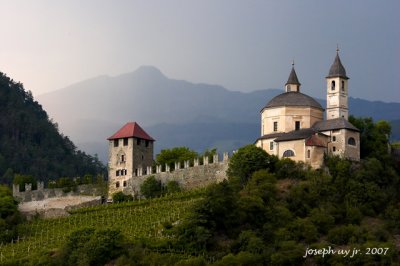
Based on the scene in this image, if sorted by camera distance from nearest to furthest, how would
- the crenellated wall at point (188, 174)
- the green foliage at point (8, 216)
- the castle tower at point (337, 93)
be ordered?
the green foliage at point (8, 216), the castle tower at point (337, 93), the crenellated wall at point (188, 174)

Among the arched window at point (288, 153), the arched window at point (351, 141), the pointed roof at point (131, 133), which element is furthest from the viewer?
the pointed roof at point (131, 133)

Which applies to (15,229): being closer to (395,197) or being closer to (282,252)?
(282,252)

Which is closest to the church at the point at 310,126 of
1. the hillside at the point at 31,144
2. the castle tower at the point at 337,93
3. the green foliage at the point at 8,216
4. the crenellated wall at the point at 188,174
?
the castle tower at the point at 337,93

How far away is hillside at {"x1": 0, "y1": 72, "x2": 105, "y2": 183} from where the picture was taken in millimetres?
128000

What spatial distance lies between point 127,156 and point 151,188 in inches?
230

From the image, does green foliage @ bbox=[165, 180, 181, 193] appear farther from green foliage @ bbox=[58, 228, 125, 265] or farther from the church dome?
green foliage @ bbox=[58, 228, 125, 265]

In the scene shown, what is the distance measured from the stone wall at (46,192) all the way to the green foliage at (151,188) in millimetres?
5976

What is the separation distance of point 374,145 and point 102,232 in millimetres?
21370

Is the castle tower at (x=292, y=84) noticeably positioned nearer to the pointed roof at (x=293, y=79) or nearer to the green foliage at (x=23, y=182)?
the pointed roof at (x=293, y=79)

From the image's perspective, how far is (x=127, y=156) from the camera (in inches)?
3241

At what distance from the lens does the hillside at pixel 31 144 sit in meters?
128

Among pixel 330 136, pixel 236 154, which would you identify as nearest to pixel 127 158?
pixel 236 154

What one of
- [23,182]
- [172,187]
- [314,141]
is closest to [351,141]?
[314,141]

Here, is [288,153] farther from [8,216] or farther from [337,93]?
[8,216]
